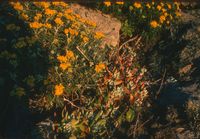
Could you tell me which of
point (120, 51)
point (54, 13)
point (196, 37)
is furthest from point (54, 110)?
point (196, 37)

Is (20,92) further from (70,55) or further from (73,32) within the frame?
(73,32)

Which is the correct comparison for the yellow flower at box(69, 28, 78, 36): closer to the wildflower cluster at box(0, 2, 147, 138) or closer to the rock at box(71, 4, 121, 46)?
the wildflower cluster at box(0, 2, 147, 138)

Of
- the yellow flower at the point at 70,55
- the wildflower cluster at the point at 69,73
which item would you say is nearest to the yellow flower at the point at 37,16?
the wildflower cluster at the point at 69,73

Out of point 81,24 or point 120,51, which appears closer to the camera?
point 81,24

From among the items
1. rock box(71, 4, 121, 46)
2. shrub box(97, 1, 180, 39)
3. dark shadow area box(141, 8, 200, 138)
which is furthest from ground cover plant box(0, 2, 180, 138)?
shrub box(97, 1, 180, 39)

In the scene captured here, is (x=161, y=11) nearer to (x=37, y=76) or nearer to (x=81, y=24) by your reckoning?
(x=81, y=24)

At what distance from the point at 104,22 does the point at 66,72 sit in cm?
202

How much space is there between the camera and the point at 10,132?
3885mm

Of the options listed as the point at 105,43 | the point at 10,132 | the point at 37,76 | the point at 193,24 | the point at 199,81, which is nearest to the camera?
the point at 10,132

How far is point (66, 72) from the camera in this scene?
433 centimetres

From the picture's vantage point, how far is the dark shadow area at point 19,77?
3.98m

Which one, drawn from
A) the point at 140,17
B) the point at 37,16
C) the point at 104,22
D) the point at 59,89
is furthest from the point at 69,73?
the point at 140,17

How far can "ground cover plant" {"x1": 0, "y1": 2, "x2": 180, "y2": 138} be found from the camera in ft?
13.6

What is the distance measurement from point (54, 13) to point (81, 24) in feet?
1.38
